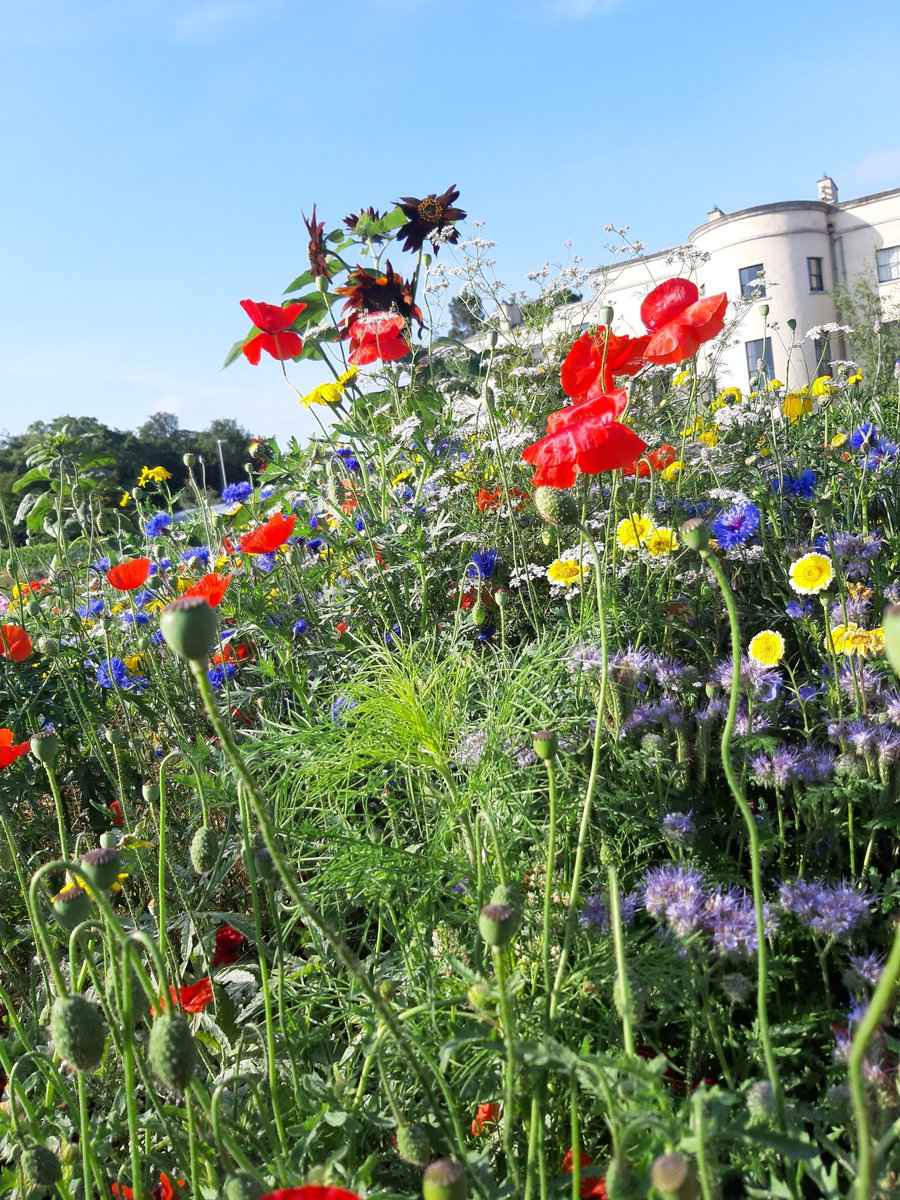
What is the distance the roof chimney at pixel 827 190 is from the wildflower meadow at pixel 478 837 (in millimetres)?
31423

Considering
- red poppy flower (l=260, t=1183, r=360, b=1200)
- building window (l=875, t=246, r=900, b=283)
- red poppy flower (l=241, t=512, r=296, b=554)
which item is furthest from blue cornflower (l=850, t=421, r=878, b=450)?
building window (l=875, t=246, r=900, b=283)

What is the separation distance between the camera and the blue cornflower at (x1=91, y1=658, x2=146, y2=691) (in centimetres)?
223

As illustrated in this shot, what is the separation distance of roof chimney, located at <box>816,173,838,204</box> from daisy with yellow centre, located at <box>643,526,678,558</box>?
3207 centimetres

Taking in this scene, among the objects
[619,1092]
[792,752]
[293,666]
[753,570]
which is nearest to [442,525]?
[293,666]

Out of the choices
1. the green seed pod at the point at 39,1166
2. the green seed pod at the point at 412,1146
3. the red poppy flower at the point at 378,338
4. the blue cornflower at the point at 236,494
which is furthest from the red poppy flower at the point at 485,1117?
the blue cornflower at the point at 236,494

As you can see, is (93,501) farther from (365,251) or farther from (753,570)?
(753,570)

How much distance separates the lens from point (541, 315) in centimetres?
401

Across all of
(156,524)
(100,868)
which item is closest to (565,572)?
(100,868)

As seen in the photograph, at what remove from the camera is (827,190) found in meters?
30.4

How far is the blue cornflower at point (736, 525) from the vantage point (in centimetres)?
210

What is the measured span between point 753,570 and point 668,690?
872mm

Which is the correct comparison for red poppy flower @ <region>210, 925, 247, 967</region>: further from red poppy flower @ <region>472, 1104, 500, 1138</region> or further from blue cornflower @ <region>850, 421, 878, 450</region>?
blue cornflower @ <region>850, 421, 878, 450</region>

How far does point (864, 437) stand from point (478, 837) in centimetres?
188

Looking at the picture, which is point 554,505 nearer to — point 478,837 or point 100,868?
point 478,837
